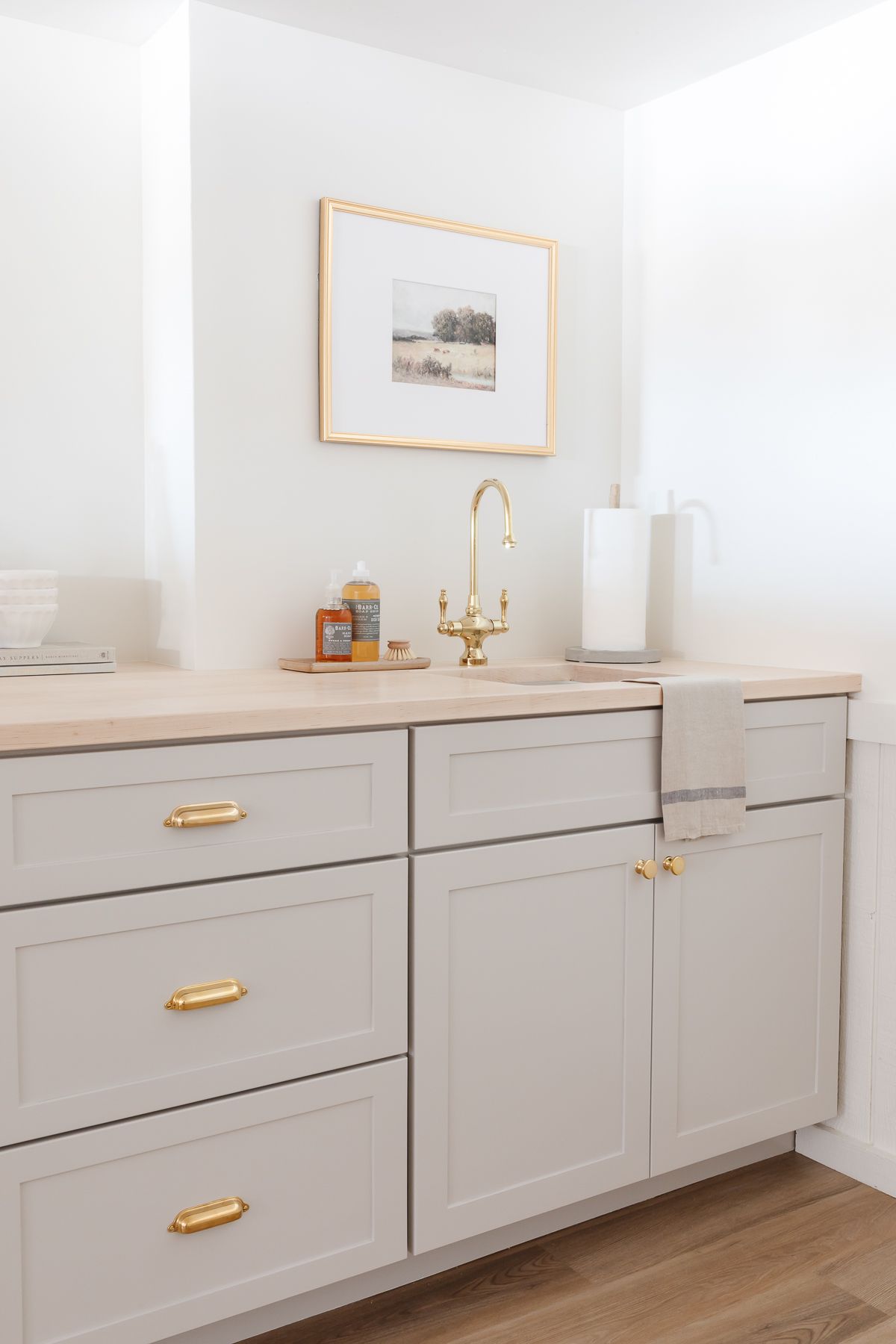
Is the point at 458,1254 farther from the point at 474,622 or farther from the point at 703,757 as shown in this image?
the point at 474,622

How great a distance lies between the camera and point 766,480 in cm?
233

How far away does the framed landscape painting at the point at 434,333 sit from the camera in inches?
88.7

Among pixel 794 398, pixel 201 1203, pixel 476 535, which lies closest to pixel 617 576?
pixel 476 535

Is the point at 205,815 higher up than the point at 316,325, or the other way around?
the point at 316,325

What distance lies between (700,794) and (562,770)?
0.94 feet

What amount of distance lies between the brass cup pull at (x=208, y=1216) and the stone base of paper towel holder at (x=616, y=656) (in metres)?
1.27

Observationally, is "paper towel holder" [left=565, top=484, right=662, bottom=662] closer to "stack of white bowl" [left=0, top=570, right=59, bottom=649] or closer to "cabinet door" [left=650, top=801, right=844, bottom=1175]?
"cabinet door" [left=650, top=801, right=844, bottom=1175]

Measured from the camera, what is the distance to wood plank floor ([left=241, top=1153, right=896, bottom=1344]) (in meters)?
1.71

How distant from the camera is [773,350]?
91.0 inches

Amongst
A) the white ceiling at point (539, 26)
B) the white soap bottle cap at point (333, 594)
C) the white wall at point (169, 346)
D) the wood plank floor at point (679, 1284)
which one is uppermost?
the white ceiling at point (539, 26)

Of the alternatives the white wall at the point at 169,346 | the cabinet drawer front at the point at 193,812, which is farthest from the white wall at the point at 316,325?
the cabinet drawer front at the point at 193,812

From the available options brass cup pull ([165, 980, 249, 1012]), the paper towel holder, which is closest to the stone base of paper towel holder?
the paper towel holder

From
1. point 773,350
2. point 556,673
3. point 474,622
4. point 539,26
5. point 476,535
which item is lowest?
point 556,673

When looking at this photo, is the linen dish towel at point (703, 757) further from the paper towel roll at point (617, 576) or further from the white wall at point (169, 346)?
the white wall at point (169, 346)
